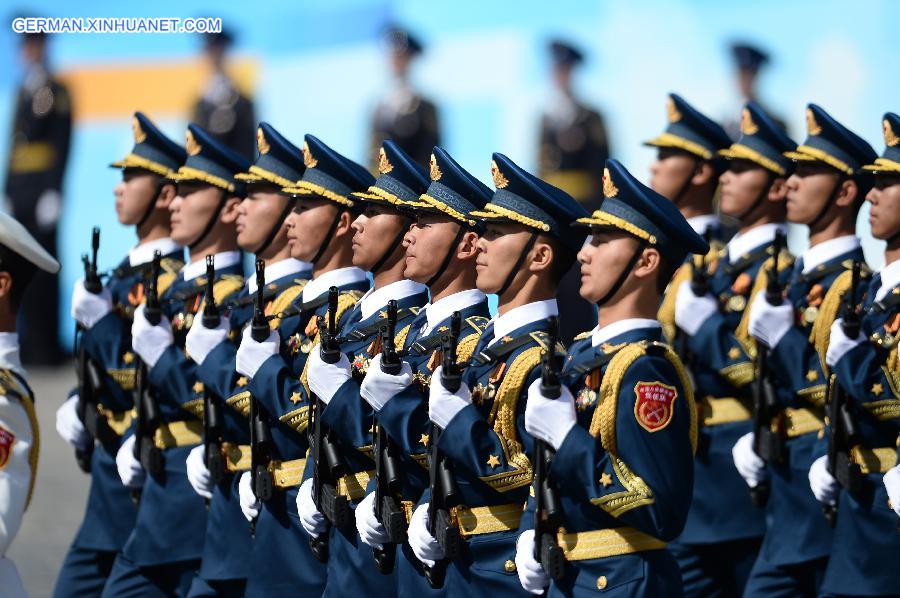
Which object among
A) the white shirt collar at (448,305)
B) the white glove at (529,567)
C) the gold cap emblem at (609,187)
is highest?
the gold cap emblem at (609,187)

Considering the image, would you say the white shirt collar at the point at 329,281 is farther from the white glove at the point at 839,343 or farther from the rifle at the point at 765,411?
the white glove at the point at 839,343

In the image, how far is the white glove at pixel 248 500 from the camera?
25.8 ft

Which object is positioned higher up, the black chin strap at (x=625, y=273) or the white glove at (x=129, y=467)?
the black chin strap at (x=625, y=273)

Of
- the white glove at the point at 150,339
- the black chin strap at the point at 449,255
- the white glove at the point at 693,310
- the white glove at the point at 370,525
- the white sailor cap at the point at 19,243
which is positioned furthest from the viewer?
the white glove at the point at 693,310

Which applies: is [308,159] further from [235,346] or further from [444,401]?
[444,401]

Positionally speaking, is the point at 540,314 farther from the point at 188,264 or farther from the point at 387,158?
the point at 188,264

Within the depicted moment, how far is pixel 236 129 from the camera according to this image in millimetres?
18484

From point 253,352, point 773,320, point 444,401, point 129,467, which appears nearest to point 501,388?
point 444,401

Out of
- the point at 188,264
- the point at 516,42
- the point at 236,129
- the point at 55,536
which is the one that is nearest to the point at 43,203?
the point at 236,129

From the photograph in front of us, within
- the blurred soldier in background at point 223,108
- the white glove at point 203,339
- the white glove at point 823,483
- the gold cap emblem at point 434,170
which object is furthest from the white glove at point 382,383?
the blurred soldier in background at point 223,108

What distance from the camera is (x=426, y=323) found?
7191 millimetres

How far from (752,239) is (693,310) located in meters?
0.58

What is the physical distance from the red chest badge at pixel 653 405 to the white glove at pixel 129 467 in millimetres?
3786

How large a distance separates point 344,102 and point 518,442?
41.4 feet
